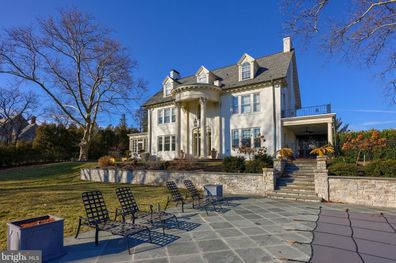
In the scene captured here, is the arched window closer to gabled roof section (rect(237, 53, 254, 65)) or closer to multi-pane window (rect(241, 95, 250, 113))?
gabled roof section (rect(237, 53, 254, 65))

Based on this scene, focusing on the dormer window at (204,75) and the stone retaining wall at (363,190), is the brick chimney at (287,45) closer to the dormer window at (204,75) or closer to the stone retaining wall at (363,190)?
the dormer window at (204,75)

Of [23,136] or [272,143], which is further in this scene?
[23,136]

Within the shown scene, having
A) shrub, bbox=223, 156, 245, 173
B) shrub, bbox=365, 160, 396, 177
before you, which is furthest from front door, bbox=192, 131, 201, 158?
shrub, bbox=365, 160, 396, 177

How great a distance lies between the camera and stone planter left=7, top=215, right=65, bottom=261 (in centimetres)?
390

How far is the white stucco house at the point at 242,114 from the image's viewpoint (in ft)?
60.8

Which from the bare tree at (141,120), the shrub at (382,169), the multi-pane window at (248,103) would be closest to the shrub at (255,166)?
the shrub at (382,169)

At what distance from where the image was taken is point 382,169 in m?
9.66

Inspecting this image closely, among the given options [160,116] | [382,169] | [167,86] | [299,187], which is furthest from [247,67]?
[382,169]

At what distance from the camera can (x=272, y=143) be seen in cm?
1847

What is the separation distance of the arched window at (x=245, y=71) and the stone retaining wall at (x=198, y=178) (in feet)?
35.9

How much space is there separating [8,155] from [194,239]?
3457 cm

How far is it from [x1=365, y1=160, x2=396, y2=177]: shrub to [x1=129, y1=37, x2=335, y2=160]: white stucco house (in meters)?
6.42

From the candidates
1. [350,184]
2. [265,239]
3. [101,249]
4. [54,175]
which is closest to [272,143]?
[350,184]

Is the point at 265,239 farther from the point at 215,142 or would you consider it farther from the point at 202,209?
the point at 215,142
